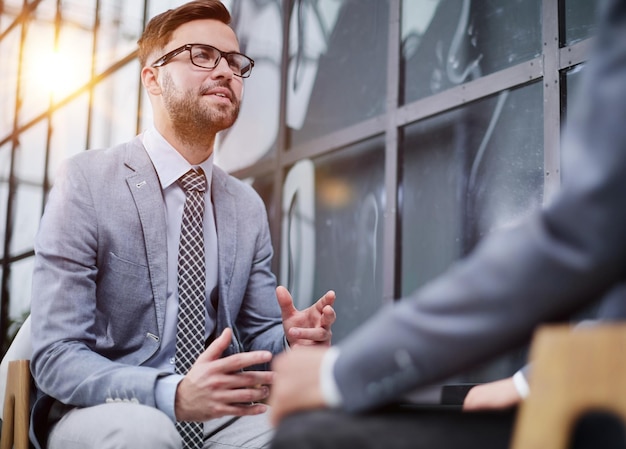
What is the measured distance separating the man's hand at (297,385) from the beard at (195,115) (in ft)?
5.19

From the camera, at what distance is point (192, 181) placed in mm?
2244

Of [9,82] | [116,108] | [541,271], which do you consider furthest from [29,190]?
[541,271]

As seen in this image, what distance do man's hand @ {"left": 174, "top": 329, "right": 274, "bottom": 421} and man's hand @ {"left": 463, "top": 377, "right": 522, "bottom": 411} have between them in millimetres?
419

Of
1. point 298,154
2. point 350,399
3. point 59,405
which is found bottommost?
point 59,405

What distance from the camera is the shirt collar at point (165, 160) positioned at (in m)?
2.21

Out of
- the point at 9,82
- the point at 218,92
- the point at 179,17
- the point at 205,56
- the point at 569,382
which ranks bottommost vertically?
the point at 569,382

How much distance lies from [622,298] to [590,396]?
7.5 inches

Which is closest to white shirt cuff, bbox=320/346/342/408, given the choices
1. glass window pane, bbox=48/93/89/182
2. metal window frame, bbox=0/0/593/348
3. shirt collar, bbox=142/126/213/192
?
shirt collar, bbox=142/126/213/192

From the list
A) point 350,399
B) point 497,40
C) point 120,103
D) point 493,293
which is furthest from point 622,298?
point 120,103

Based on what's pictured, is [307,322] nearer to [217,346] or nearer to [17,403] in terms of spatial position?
[217,346]

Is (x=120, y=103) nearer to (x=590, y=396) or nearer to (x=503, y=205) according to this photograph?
(x=503, y=205)

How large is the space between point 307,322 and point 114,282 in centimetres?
54

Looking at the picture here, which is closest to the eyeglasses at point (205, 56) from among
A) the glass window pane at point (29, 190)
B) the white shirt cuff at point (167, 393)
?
the white shirt cuff at point (167, 393)

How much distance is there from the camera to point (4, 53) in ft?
30.3
